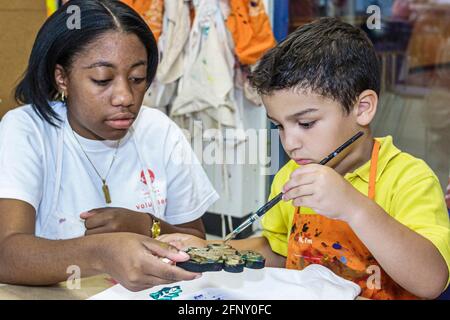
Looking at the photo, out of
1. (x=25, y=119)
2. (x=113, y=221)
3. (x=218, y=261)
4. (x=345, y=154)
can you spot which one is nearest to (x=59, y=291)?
(x=113, y=221)

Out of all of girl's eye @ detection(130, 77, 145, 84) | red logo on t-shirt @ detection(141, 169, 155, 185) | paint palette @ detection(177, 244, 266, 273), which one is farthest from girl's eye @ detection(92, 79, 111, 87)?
paint palette @ detection(177, 244, 266, 273)

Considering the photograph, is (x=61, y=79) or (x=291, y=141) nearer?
(x=291, y=141)

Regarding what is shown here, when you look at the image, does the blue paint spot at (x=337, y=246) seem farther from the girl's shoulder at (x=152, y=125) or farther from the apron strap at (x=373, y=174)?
the girl's shoulder at (x=152, y=125)

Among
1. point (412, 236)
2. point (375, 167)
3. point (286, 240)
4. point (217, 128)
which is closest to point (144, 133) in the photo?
point (286, 240)

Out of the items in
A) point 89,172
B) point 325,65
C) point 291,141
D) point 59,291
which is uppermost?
point 325,65

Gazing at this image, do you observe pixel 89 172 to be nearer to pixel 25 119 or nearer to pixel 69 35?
pixel 25 119

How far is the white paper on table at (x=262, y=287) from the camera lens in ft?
2.79

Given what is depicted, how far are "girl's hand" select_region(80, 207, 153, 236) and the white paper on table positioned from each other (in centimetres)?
18

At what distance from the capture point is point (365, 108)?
3.26 feet

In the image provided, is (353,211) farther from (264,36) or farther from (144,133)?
(264,36)

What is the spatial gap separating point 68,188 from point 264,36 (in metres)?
1.34

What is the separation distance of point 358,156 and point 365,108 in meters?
0.08

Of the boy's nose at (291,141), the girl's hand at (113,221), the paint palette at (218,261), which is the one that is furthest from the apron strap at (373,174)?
the girl's hand at (113,221)

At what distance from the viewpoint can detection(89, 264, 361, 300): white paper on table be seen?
85 centimetres
